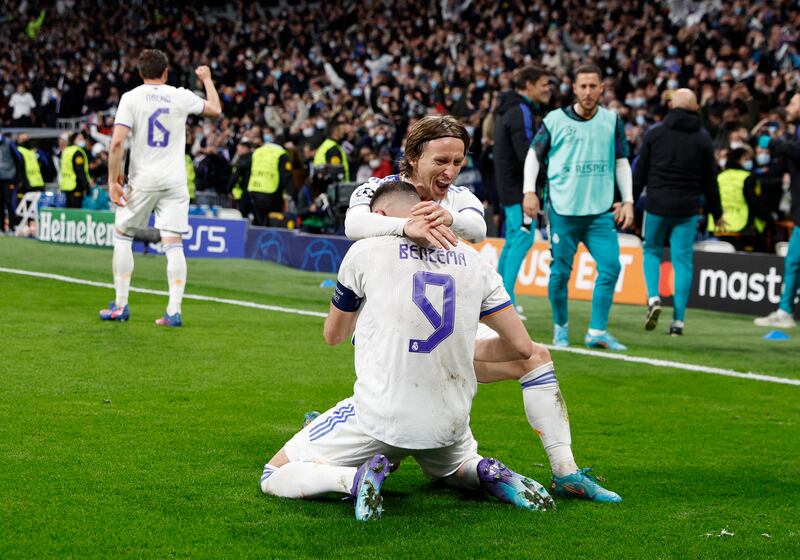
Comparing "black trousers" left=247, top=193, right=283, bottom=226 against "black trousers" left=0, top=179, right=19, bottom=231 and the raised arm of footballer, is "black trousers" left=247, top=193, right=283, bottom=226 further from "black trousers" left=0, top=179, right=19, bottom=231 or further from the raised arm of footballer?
the raised arm of footballer

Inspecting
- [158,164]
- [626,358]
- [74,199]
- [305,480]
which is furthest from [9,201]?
[305,480]

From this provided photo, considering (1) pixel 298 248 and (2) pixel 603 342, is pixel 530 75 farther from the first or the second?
(1) pixel 298 248

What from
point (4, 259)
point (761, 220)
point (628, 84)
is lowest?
point (4, 259)

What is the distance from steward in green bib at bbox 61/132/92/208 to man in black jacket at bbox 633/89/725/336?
47.5 ft

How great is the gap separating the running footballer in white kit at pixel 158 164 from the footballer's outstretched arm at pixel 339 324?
18.1 feet

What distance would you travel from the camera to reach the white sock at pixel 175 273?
32.9 feet

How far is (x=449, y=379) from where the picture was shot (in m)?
4.53

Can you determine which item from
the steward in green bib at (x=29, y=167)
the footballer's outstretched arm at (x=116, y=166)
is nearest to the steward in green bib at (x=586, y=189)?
the footballer's outstretched arm at (x=116, y=166)

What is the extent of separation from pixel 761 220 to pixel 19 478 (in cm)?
1269

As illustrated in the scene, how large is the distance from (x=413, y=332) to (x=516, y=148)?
7.03 metres

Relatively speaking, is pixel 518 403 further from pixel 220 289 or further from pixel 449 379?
pixel 220 289

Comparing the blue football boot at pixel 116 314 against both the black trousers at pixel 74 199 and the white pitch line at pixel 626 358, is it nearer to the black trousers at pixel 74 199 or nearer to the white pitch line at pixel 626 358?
the white pitch line at pixel 626 358

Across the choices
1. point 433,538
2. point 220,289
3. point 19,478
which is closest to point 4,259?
point 220,289

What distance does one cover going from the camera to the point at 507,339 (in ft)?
15.4
